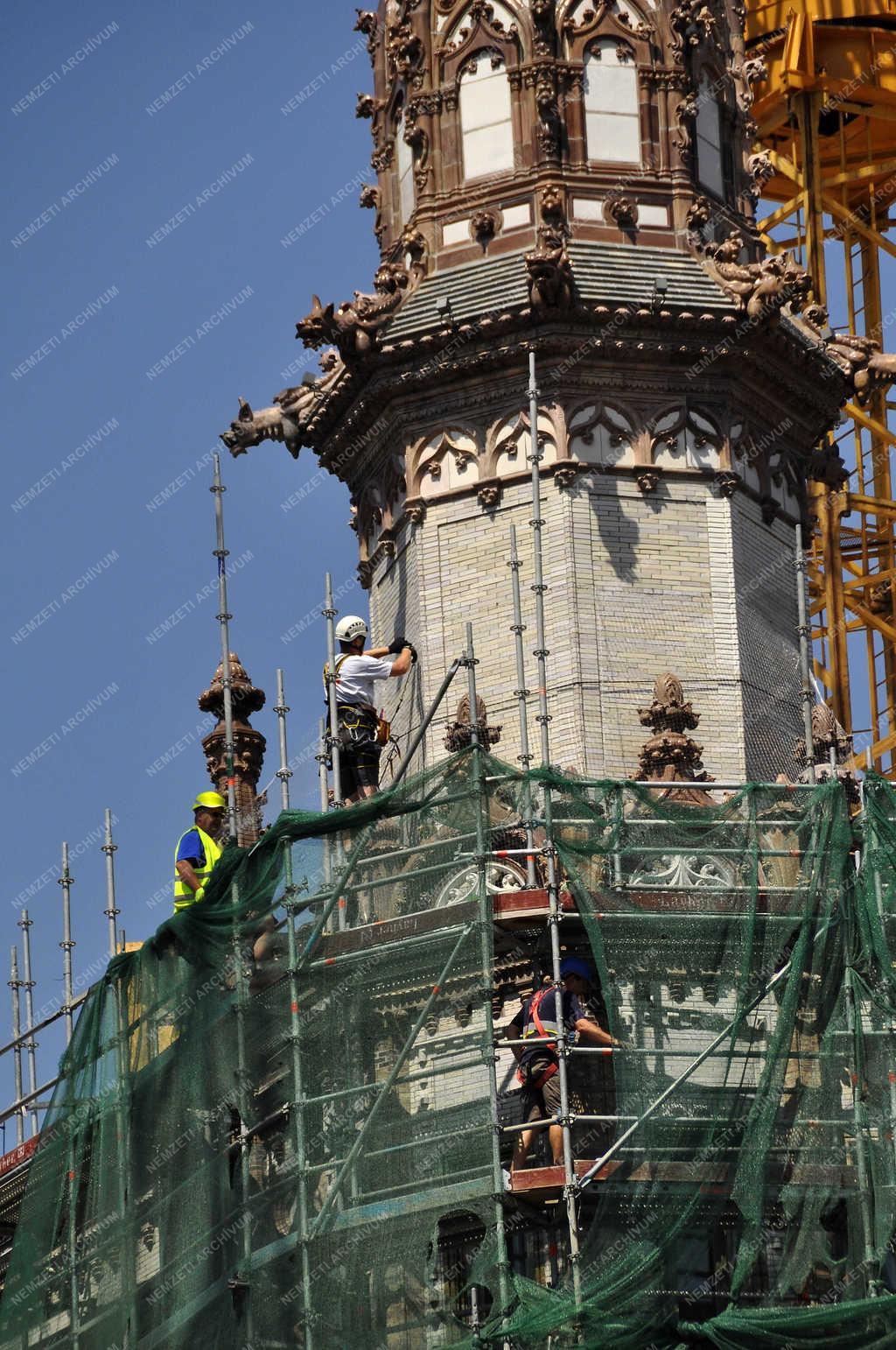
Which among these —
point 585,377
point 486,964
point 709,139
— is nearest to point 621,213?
point 585,377

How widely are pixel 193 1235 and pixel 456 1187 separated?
12.5 ft

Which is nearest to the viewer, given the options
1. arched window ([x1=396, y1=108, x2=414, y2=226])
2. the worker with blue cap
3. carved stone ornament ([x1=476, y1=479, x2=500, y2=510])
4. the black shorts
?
the worker with blue cap

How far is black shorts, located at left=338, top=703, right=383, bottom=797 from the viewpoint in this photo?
4884 cm

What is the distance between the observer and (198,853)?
157 ft

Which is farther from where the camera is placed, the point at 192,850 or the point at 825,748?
the point at 825,748

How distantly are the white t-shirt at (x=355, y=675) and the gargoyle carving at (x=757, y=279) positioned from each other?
688 cm

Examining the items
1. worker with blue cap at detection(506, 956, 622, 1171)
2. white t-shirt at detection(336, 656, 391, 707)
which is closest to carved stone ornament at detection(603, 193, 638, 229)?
white t-shirt at detection(336, 656, 391, 707)

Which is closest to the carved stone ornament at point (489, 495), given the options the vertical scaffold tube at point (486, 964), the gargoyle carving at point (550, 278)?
the gargoyle carving at point (550, 278)

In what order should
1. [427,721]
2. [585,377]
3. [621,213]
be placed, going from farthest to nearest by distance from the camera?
[621,213], [585,377], [427,721]

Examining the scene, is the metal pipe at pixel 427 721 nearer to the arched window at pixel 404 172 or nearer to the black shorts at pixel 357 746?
the black shorts at pixel 357 746

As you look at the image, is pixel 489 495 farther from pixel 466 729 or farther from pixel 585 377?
pixel 466 729

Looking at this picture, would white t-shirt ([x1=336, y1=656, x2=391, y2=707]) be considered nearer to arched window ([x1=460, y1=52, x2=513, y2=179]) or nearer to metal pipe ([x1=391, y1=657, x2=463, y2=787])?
metal pipe ([x1=391, y1=657, x2=463, y2=787])

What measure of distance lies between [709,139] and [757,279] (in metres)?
2.85

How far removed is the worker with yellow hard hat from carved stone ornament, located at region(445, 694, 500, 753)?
285 cm
